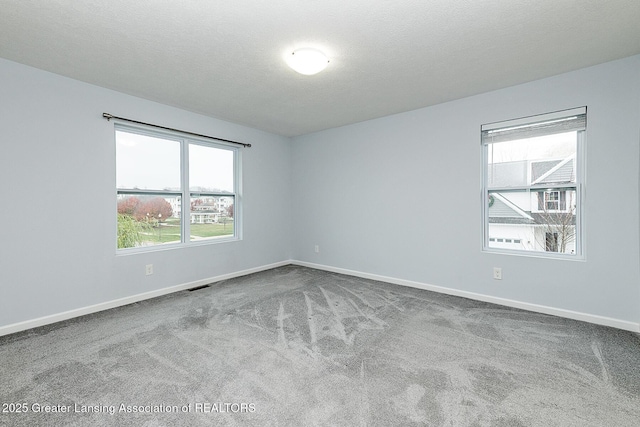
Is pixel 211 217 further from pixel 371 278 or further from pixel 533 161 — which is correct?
pixel 533 161

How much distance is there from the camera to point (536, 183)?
3055 mm

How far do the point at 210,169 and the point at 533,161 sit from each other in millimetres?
4152

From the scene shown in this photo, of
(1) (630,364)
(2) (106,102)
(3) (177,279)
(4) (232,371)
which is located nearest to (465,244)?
(1) (630,364)

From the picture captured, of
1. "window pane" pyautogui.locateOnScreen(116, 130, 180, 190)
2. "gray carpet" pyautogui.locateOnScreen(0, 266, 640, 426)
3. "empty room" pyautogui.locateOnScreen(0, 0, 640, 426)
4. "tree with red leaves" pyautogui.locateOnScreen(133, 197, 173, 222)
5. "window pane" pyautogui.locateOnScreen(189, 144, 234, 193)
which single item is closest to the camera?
"gray carpet" pyautogui.locateOnScreen(0, 266, 640, 426)

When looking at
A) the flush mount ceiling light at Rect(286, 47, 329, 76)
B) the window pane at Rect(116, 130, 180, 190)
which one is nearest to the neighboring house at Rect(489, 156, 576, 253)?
the flush mount ceiling light at Rect(286, 47, 329, 76)

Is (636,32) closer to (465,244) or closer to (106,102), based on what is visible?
(465,244)

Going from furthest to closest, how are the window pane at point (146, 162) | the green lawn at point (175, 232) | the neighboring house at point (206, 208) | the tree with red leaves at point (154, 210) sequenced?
the neighboring house at point (206, 208), the green lawn at point (175, 232), the tree with red leaves at point (154, 210), the window pane at point (146, 162)

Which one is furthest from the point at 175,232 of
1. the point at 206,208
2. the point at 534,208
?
the point at 534,208

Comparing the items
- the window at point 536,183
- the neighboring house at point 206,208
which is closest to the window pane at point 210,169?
the neighboring house at point 206,208

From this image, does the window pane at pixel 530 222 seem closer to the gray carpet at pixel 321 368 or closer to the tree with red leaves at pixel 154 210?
the gray carpet at pixel 321 368

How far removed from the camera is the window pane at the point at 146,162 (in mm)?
3321

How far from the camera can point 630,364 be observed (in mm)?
1988

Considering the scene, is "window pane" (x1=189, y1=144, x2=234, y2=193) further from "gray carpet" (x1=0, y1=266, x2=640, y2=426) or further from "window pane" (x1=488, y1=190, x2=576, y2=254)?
"window pane" (x1=488, y1=190, x2=576, y2=254)

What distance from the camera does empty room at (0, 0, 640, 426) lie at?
5.84 feet
